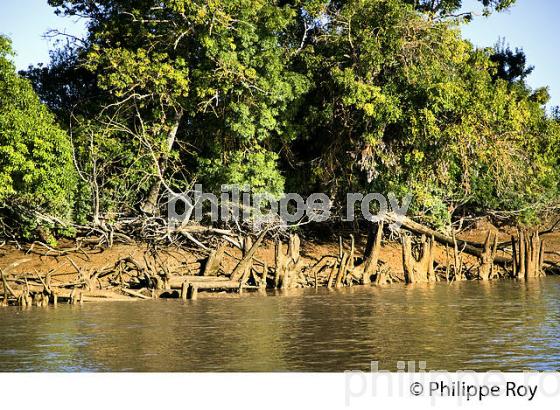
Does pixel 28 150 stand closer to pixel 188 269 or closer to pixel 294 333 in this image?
pixel 188 269

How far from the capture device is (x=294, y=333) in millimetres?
20047

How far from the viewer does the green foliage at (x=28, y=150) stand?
84.7 feet

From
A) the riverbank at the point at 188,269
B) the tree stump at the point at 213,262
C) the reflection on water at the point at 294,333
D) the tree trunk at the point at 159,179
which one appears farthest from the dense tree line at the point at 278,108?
the reflection on water at the point at 294,333

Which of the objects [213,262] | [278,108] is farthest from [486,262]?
[213,262]

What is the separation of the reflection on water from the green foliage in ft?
13.3

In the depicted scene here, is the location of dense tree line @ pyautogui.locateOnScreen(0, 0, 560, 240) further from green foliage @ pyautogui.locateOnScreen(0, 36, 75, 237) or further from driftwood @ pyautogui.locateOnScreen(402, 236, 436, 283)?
driftwood @ pyautogui.locateOnScreen(402, 236, 436, 283)

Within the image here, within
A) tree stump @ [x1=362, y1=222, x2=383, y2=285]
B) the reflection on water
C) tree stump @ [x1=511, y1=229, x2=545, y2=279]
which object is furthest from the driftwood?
tree stump @ [x1=511, y1=229, x2=545, y2=279]

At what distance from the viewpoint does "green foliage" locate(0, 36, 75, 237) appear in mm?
25812

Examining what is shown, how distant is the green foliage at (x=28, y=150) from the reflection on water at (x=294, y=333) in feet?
13.3
